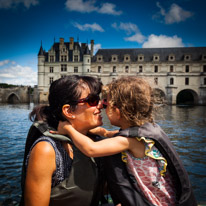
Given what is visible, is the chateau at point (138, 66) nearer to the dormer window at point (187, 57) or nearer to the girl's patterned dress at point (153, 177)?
the dormer window at point (187, 57)

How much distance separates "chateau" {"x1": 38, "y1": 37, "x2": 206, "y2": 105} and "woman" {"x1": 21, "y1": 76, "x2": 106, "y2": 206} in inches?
1466

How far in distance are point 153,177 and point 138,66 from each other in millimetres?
40604

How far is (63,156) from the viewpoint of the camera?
141cm

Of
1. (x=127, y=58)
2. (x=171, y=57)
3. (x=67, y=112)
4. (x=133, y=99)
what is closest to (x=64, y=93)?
(x=67, y=112)

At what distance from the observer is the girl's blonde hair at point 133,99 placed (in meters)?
1.59

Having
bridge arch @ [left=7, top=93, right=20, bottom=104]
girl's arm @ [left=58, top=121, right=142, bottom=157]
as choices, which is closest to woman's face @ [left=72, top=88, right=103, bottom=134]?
girl's arm @ [left=58, top=121, right=142, bottom=157]

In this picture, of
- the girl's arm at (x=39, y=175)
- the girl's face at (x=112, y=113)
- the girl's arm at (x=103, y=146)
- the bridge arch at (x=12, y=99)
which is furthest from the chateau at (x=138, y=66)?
the girl's arm at (x=39, y=175)

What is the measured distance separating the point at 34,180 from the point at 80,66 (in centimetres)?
4138

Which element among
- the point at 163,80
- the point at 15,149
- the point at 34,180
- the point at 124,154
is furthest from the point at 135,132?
the point at 163,80

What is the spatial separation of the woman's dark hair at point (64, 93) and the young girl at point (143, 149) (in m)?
0.15

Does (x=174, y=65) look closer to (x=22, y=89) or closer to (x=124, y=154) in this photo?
(x=22, y=89)

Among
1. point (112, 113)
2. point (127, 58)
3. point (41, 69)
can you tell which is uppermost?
point (127, 58)

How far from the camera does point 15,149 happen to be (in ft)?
18.7

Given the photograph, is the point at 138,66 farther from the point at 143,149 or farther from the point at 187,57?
the point at 143,149
